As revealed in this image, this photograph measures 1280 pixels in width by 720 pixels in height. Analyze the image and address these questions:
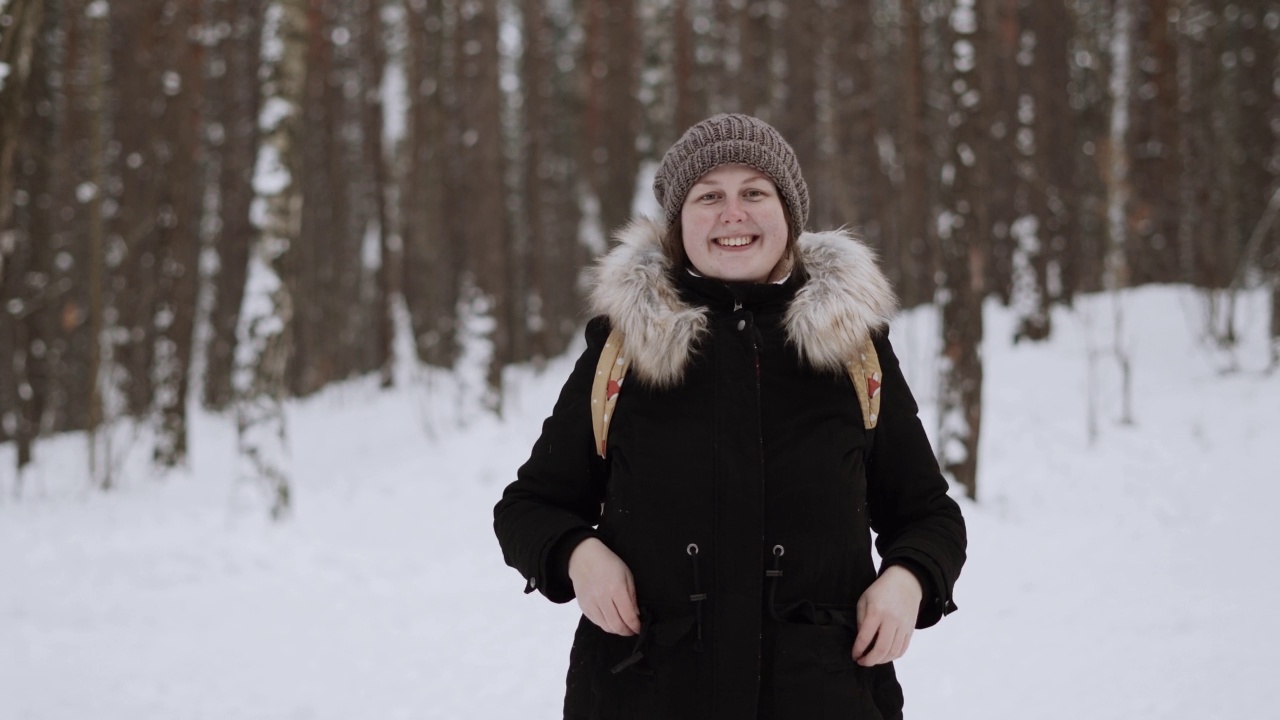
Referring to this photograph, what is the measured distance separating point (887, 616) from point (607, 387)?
27.8 inches

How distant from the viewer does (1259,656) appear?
5.01 metres

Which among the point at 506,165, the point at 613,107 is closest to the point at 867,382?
the point at 506,165

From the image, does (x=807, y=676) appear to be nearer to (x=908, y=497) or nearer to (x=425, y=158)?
(x=908, y=497)

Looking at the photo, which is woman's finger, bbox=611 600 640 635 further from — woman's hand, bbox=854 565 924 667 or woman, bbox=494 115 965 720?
woman's hand, bbox=854 565 924 667

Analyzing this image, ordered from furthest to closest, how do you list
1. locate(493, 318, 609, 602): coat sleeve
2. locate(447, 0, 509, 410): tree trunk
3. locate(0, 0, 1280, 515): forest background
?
1. locate(447, 0, 509, 410): tree trunk
2. locate(0, 0, 1280, 515): forest background
3. locate(493, 318, 609, 602): coat sleeve

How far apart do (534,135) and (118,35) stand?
25.1ft

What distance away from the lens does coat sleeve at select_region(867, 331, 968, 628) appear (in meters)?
1.88

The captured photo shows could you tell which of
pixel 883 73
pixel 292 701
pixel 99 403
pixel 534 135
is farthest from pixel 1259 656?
pixel 883 73

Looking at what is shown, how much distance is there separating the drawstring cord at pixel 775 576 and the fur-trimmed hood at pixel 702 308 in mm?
370

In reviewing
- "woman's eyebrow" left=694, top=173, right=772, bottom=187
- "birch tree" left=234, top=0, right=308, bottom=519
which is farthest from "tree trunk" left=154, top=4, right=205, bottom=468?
"woman's eyebrow" left=694, top=173, right=772, bottom=187

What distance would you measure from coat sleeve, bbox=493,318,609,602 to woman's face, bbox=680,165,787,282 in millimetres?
275

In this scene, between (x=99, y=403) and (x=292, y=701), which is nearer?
(x=292, y=701)

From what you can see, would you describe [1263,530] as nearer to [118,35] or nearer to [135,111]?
[135,111]

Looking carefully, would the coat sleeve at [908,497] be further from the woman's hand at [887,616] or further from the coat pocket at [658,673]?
the coat pocket at [658,673]
